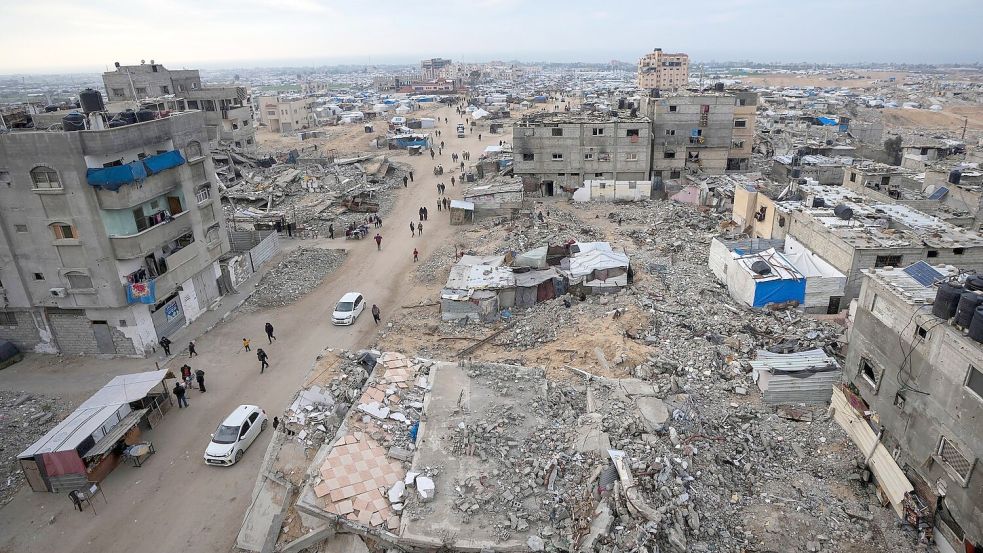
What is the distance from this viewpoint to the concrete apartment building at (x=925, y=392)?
11.5m

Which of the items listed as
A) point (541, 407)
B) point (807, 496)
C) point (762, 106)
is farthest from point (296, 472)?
point (762, 106)

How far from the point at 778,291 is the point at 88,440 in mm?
25970

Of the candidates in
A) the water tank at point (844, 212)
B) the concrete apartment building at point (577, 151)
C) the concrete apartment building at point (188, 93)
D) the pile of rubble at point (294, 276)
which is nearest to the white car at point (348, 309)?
the pile of rubble at point (294, 276)

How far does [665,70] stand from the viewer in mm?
149750

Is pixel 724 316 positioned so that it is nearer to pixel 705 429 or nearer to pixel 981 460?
pixel 705 429

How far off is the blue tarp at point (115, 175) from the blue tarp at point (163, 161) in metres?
0.60

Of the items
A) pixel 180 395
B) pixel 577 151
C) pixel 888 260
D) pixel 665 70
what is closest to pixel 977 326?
pixel 888 260

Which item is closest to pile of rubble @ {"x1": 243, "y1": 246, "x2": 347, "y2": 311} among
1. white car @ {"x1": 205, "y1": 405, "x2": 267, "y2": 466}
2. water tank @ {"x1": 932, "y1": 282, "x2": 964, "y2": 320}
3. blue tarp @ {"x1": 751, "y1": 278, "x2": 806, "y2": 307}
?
white car @ {"x1": 205, "y1": 405, "x2": 267, "y2": 466}

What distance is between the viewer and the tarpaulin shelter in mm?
15539

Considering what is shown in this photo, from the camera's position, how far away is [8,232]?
2184 centimetres

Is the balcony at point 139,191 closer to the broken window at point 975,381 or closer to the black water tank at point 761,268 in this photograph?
the black water tank at point 761,268

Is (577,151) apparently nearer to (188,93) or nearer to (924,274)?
(924,274)

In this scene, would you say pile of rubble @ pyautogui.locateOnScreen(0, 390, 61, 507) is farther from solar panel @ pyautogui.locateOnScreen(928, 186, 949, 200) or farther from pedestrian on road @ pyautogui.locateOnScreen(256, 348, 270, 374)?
solar panel @ pyautogui.locateOnScreen(928, 186, 949, 200)

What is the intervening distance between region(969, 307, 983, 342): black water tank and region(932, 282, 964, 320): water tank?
677mm
